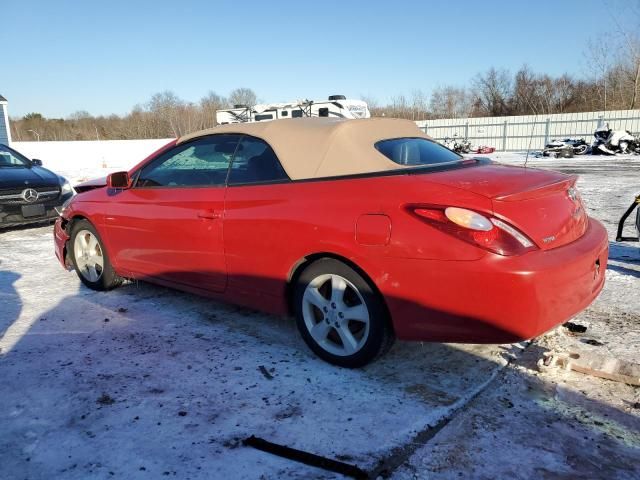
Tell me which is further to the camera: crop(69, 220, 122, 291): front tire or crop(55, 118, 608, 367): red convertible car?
crop(69, 220, 122, 291): front tire

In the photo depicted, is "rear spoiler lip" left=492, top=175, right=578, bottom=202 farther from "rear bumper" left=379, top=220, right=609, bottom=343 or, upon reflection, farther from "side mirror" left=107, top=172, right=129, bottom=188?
"side mirror" left=107, top=172, right=129, bottom=188

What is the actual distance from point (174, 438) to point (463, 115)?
59.2m

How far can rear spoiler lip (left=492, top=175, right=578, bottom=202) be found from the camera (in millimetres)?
2594

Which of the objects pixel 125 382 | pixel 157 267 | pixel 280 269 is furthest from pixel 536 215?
pixel 157 267

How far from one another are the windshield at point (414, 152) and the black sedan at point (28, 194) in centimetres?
622

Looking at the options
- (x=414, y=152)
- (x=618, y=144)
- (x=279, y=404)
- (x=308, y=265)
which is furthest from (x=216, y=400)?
(x=618, y=144)

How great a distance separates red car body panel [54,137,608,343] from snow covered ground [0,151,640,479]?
0.36 m

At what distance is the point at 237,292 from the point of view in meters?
3.52

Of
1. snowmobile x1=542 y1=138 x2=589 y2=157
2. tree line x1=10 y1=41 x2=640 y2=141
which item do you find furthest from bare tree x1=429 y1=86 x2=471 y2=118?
snowmobile x1=542 y1=138 x2=589 y2=157

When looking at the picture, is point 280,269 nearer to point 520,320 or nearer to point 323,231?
point 323,231

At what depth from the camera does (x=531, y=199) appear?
2.69 metres

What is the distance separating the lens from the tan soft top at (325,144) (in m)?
3.16

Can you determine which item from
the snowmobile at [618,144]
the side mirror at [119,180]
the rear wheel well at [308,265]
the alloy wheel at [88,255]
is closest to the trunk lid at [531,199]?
the rear wheel well at [308,265]

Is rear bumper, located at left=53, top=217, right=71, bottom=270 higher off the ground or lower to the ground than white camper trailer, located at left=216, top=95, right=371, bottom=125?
lower
